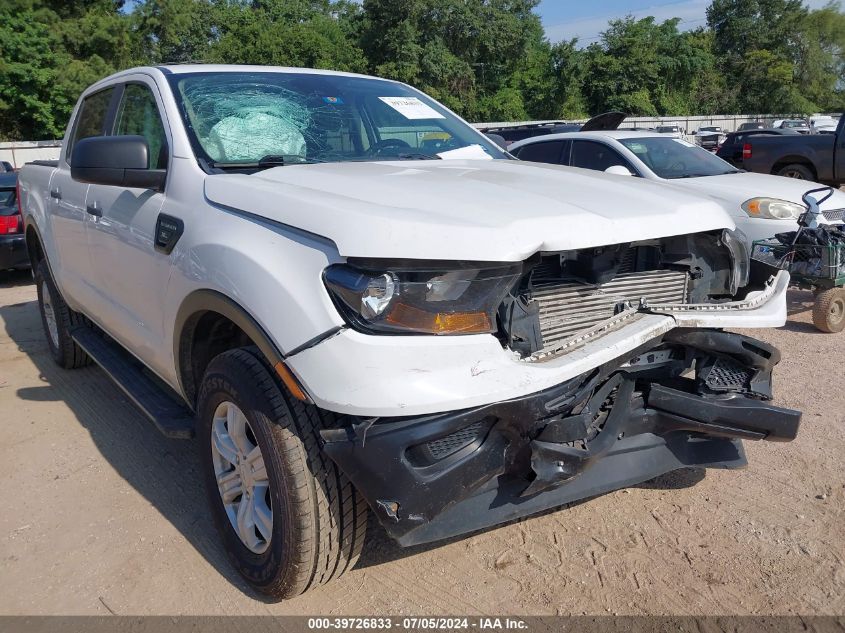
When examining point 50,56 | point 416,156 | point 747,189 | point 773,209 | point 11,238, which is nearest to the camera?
point 416,156

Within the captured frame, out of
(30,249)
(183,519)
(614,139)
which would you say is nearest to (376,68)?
(614,139)

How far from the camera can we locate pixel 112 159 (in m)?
2.97

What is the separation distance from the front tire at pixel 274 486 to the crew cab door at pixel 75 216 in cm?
176

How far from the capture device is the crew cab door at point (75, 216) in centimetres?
411

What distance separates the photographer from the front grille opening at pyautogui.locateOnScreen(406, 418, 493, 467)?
2.19m

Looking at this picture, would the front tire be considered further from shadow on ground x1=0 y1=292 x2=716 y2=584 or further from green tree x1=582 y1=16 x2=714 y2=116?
green tree x1=582 y1=16 x2=714 y2=116

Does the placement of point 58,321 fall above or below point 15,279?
above

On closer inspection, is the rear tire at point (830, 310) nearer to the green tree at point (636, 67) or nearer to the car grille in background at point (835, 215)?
the car grille in background at point (835, 215)

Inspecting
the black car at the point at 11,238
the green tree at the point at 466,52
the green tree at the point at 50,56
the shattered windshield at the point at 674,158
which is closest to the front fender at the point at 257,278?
the shattered windshield at the point at 674,158

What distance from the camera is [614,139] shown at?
8586 mm

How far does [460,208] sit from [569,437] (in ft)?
2.70

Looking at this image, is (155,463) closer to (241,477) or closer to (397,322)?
(241,477)

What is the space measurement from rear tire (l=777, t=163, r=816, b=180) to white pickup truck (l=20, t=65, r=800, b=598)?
42.6 feet

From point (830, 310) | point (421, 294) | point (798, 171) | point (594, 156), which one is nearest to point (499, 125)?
point (798, 171)
